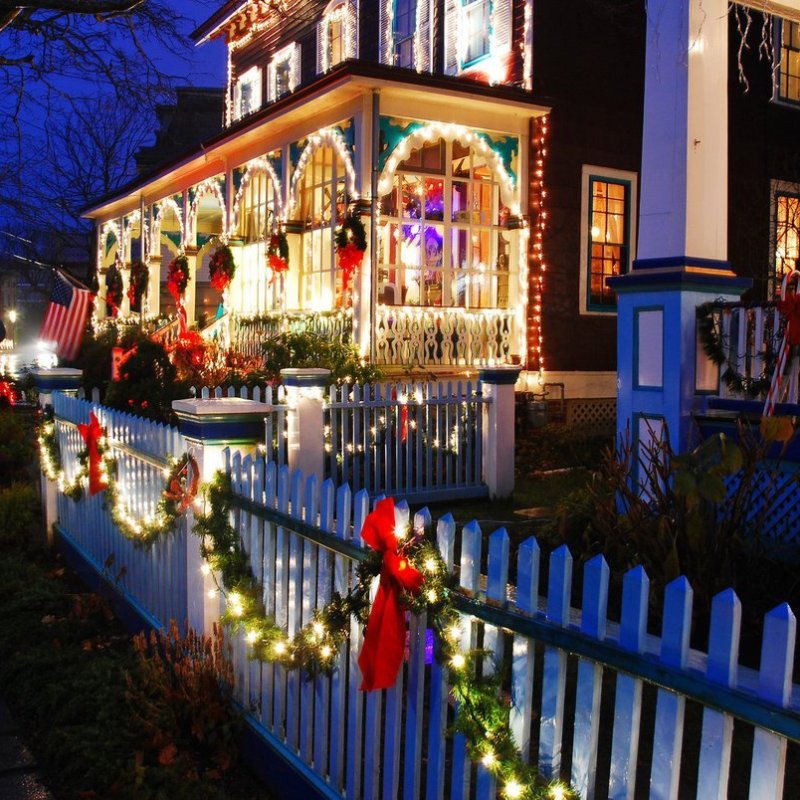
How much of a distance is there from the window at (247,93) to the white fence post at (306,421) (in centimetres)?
1612

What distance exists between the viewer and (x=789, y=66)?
16953 mm

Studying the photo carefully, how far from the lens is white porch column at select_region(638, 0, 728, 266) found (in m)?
7.36

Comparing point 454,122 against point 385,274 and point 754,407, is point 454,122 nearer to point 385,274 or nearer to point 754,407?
point 385,274

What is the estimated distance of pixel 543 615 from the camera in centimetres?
245

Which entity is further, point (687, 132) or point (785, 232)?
point (785, 232)

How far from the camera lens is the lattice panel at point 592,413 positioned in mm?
14078

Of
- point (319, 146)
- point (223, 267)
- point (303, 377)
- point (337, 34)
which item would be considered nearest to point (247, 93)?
point (337, 34)

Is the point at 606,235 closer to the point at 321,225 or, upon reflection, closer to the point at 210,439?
the point at 321,225

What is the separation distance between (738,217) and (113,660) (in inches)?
552

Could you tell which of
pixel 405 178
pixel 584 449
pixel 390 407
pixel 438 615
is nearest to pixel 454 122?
pixel 405 178

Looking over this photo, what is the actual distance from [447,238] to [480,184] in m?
1.51

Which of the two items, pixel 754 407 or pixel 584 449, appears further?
pixel 584 449

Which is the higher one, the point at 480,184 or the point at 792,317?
the point at 480,184

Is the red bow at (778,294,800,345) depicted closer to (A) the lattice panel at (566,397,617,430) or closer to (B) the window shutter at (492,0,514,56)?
(A) the lattice panel at (566,397,617,430)
